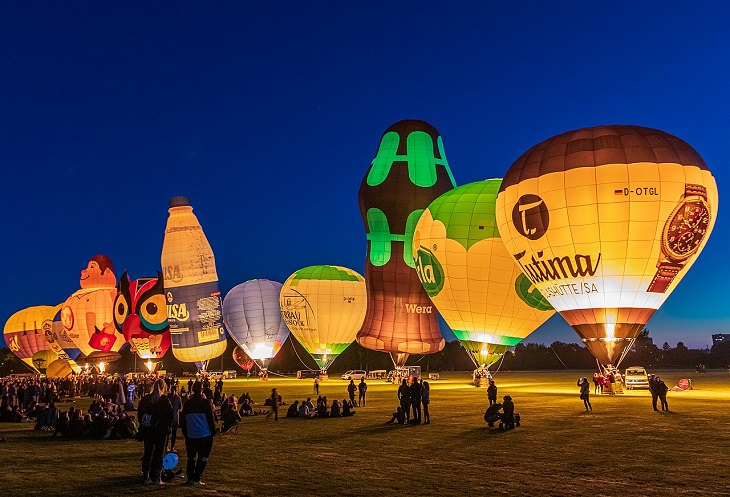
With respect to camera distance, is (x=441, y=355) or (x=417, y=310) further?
(x=441, y=355)

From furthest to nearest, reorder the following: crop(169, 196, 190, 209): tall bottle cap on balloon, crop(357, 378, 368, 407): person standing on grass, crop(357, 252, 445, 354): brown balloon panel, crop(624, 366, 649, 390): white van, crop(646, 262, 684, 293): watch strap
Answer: crop(169, 196, 190, 209): tall bottle cap on balloon, crop(357, 252, 445, 354): brown balloon panel, crop(624, 366, 649, 390): white van, crop(646, 262, 684, 293): watch strap, crop(357, 378, 368, 407): person standing on grass

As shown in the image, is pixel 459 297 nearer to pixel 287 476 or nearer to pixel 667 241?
pixel 667 241

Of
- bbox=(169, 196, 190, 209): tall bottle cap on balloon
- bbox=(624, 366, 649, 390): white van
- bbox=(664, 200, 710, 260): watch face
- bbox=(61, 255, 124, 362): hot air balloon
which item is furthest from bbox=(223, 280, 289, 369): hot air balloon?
bbox=(664, 200, 710, 260): watch face

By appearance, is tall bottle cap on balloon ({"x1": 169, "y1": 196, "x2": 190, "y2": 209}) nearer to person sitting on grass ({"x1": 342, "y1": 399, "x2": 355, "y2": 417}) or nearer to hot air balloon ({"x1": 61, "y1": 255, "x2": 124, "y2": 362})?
hot air balloon ({"x1": 61, "y1": 255, "x2": 124, "y2": 362})

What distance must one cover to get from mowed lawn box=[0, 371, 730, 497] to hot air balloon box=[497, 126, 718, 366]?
24.7 feet

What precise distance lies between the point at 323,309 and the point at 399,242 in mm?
8401

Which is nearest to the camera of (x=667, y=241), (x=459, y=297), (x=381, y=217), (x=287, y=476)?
(x=287, y=476)

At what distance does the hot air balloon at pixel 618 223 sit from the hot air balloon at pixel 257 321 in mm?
30333

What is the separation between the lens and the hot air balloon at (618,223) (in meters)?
23.7

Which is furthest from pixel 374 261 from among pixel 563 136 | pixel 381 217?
pixel 563 136

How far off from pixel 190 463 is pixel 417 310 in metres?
32.9

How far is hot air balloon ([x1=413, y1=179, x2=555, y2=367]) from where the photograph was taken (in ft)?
105

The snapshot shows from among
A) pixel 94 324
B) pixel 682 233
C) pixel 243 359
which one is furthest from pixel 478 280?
pixel 243 359

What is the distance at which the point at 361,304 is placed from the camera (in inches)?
1868
